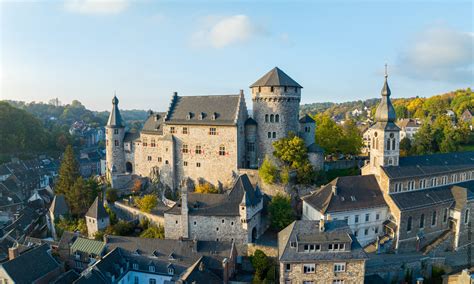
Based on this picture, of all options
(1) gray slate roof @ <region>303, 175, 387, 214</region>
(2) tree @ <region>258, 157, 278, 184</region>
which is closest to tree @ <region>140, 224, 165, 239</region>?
(2) tree @ <region>258, 157, 278, 184</region>

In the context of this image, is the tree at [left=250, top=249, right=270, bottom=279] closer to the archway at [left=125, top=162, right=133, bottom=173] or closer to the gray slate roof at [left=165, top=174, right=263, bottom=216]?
the gray slate roof at [left=165, top=174, right=263, bottom=216]

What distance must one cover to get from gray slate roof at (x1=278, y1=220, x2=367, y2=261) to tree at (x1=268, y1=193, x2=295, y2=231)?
6.77 m

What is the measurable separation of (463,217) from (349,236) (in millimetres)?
20871

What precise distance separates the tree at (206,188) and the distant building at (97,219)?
39.9 feet

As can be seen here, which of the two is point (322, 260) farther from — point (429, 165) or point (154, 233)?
point (429, 165)

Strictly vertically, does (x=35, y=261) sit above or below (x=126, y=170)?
below

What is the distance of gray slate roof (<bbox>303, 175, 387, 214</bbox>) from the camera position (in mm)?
36250

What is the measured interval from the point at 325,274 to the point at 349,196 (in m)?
11.0

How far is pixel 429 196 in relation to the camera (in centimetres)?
4062

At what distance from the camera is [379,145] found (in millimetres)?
40750

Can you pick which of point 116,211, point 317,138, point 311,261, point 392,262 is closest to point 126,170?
point 116,211

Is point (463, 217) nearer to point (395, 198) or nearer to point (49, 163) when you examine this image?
point (395, 198)

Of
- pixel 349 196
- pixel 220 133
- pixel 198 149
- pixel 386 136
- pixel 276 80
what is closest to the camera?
pixel 349 196

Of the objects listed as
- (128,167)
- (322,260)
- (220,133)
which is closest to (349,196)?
(322,260)
